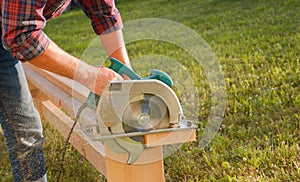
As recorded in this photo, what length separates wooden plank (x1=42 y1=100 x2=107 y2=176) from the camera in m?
2.44

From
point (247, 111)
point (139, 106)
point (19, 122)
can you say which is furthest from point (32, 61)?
point (247, 111)

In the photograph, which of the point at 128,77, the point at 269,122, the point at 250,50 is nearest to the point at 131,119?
the point at 128,77

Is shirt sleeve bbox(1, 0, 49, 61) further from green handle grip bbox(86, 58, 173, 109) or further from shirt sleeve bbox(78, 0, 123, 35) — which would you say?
shirt sleeve bbox(78, 0, 123, 35)

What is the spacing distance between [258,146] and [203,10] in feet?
21.8

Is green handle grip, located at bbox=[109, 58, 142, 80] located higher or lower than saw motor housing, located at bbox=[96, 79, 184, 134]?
higher

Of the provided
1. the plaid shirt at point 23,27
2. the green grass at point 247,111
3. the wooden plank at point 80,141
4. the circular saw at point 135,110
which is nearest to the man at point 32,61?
the plaid shirt at point 23,27

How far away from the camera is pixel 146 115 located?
1.81 m

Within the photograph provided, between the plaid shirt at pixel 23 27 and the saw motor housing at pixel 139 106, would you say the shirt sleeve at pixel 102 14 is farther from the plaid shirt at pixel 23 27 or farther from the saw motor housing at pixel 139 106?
the saw motor housing at pixel 139 106

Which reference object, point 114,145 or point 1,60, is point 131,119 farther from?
point 1,60

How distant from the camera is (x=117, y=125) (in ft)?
5.90

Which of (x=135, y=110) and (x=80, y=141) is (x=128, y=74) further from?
(x=80, y=141)

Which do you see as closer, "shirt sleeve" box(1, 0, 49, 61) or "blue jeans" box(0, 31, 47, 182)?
"shirt sleeve" box(1, 0, 49, 61)

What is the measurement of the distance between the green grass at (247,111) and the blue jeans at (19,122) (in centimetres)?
45

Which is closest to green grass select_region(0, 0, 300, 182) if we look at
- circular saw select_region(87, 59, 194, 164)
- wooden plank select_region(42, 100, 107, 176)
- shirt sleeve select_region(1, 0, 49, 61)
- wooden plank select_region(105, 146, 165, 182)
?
wooden plank select_region(42, 100, 107, 176)
